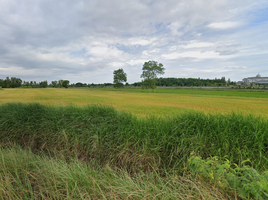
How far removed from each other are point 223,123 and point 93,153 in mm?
4073

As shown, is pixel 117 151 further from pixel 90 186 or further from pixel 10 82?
pixel 10 82

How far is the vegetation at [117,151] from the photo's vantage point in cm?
269

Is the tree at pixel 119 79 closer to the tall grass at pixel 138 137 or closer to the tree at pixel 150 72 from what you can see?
the tree at pixel 150 72

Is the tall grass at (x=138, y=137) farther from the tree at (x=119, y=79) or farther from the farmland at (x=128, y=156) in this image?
the tree at (x=119, y=79)

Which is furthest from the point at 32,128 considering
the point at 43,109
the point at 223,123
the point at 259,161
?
the point at 259,161

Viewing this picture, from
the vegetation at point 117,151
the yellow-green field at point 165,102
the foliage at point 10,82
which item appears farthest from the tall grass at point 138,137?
the foliage at point 10,82

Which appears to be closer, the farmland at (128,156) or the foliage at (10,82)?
the farmland at (128,156)

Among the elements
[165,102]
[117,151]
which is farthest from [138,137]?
[165,102]

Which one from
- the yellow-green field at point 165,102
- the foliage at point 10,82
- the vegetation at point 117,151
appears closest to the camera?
the vegetation at point 117,151

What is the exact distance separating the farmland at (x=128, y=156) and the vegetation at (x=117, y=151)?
17 millimetres

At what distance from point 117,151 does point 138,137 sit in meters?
0.77

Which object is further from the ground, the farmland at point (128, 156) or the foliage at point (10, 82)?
the foliage at point (10, 82)

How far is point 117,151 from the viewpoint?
14.1ft

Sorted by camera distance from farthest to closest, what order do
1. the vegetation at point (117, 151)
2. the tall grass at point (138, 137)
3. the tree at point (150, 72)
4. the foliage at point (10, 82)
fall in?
the foliage at point (10, 82) → the tree at point (150, 72) → the tall grass at point (138, 137) → the vegetation at point (117, 151)
